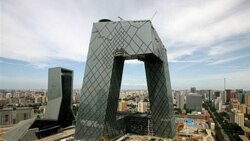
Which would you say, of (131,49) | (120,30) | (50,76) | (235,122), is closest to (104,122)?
(131,49)

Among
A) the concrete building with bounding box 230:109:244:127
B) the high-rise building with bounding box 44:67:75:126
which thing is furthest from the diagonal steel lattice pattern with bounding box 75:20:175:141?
the concrete building with bounding box 230:109:244:127

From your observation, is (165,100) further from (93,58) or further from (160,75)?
(93,58)

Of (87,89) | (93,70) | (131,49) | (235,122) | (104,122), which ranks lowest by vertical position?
(235,122)

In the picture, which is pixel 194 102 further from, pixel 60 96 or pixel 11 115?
pixel 11 115

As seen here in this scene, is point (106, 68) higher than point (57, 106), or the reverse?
point (106, 68)

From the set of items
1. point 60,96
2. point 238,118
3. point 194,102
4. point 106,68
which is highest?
point 106,68

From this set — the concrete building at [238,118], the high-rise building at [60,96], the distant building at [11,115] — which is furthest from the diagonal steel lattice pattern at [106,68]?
the concrete building at [238,118]

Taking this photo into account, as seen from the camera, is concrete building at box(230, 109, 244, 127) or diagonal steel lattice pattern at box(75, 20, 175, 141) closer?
Answer: diagonal steel lattice pattern at box(75, 20, 175, 141)

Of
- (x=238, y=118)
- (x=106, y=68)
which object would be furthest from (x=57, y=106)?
→ (x=238, y=118)

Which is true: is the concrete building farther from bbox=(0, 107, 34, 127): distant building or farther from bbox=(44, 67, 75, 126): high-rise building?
bbox=(0, 107, 34, 127): distant building

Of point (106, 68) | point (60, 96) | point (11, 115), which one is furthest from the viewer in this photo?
point (11, 115)

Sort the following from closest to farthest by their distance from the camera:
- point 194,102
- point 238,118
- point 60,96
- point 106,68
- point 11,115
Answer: point 106,68, point 60,96, point 11,115, point 238,118, point 194,102
